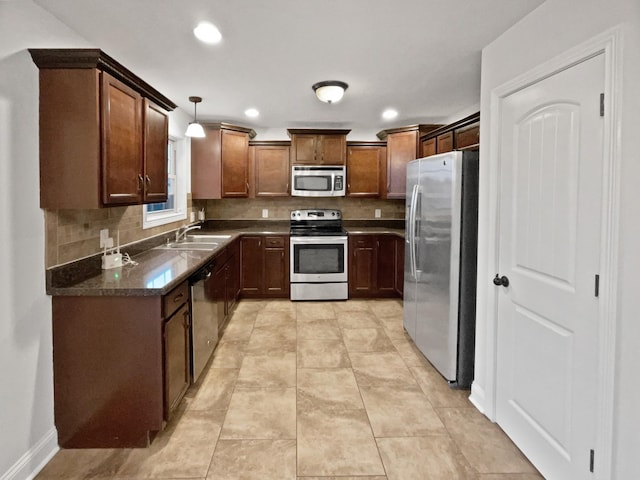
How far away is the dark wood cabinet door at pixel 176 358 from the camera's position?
7.42ft

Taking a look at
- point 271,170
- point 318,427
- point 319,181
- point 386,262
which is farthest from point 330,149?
point 318,427

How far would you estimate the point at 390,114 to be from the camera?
474 cm

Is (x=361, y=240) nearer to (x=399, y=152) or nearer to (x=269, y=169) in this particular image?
(x=399, y=152)

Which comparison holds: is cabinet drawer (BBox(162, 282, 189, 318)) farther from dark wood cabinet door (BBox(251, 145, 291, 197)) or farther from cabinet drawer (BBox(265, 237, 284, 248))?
dark wood cabinet door (BBox(251, 145, 291, 197))

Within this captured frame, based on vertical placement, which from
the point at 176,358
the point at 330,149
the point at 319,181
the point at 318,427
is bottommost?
the point at 318,427

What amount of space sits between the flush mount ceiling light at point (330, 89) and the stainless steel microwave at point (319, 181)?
184 cm

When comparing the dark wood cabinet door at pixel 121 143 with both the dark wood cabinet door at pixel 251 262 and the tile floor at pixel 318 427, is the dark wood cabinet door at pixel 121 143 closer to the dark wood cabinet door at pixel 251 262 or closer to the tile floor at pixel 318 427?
the tile floor at pixel 318 427

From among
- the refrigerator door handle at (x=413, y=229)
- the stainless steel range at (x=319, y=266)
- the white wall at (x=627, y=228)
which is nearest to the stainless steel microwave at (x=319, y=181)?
the stainless steel range at (x=319, y=266)

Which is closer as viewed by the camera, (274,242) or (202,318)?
(202,318)

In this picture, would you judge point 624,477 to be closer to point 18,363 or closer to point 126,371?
point 126,371

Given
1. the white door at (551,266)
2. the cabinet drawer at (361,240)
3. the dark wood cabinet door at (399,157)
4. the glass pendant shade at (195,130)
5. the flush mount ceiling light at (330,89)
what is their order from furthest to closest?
the cabinet drawer at (361,240)
the dark wood cabinet door at (399,157)
the glass pendant shade at (195,130)
the flush mount ceiling light at (330,89)
the white door at (551,266)

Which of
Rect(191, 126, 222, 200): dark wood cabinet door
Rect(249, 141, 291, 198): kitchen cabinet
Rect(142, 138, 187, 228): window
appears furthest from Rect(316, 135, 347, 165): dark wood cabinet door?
Rect(142, 138, 187, 228): window

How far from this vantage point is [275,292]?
532cm

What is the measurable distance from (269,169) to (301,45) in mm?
2936
